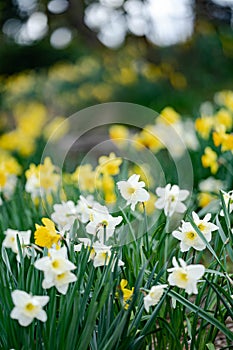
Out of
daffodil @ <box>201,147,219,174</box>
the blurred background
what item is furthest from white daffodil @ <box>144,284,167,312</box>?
the blurred background

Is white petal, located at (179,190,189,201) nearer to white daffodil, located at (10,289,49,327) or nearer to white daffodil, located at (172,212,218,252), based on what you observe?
white daffodil, located at (172,212,218,252)

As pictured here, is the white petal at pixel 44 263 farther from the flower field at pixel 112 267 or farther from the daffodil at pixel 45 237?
the daffodil at pixel 45 237

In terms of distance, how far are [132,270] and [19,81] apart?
669 centimetres

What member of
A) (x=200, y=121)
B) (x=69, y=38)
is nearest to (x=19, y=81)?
(x=69, y=38)

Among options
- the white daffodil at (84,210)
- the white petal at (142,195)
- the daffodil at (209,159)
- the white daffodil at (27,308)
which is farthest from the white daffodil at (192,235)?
the daffodil at (209,159)

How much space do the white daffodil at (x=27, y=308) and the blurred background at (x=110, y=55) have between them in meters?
5.25

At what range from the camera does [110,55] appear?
857cm

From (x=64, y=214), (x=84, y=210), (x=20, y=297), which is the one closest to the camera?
(x=20, y=297)

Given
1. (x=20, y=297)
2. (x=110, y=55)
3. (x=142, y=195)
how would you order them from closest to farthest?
(x=20, y=297) → (x=142, y=195) → (x=110, y=55)

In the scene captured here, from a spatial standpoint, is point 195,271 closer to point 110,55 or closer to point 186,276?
point 186,276

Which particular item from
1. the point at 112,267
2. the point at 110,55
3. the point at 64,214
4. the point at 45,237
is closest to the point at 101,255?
the point at 112,267

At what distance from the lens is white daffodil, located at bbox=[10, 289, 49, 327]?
1.06 meters

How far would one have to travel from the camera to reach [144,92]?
7105mm

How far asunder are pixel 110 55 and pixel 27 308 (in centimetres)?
781
